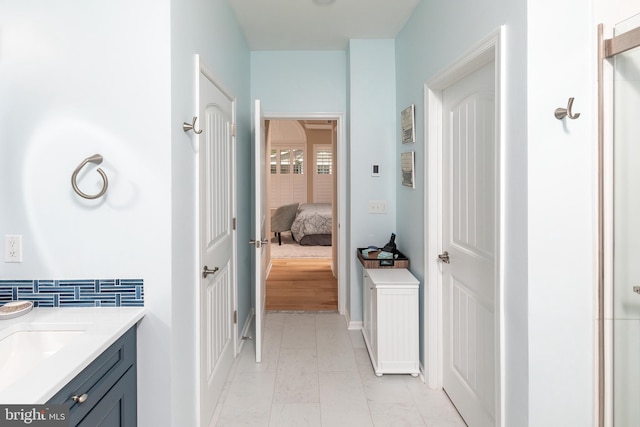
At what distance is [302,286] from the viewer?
5.22m

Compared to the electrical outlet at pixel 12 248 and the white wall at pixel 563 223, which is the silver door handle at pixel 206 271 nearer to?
the electrical outlet at pixel 12 248

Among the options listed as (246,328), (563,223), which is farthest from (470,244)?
(246,328)

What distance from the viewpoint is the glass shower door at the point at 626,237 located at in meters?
1.49

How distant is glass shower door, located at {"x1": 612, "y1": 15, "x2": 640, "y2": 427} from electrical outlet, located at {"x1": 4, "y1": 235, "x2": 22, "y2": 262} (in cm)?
233

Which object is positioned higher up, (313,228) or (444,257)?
(444,257)

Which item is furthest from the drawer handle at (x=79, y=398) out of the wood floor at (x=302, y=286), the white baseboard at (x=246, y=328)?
the wood floor at (x=302, y=286)

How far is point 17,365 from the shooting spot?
1.41 m

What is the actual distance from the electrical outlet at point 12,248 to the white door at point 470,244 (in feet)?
6.49

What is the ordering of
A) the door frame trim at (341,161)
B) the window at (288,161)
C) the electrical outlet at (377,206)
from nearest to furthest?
the electrical outlet at (377,206) < the door frame trim at (341,161) < the window at (288,161)

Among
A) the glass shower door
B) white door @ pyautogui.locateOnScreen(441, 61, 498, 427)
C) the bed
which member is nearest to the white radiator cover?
white door @ pyautogui.locateOnScreen(441, 61, 498, 427)

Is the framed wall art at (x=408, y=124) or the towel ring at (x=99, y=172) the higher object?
the framed wall art at (x=408, y=124)

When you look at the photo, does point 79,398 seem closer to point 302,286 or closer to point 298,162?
point 302,286

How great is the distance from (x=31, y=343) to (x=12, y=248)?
436 millimetres

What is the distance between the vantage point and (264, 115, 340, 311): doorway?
4.72m
